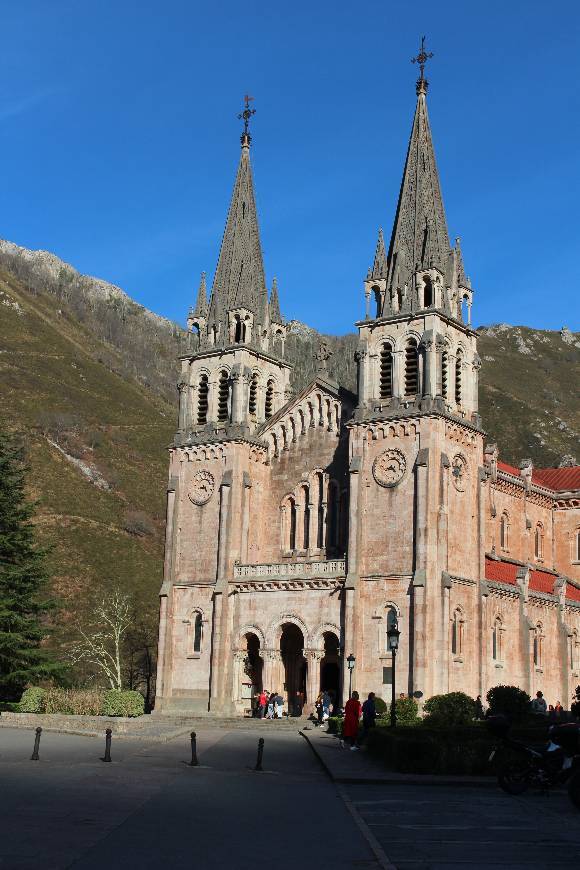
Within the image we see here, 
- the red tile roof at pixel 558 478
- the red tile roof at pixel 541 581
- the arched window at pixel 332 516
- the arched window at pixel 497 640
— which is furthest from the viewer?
the red tile roof at pixel 558 478

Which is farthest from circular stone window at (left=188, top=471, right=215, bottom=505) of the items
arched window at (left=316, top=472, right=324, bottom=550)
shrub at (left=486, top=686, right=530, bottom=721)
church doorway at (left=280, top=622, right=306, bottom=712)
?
shrub at (left=486, top=686, right=530, bottom=721)

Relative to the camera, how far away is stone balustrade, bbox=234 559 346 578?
2051 inches

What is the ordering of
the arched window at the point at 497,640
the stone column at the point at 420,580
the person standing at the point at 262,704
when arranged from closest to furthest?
the stone column at the point at 420,580 → the person standing at the point at 262,704 → the arched window at the point at 497,640

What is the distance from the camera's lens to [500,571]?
5769cm

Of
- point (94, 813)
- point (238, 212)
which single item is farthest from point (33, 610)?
point (94, 813)

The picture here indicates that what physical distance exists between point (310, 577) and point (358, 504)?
13.8ft

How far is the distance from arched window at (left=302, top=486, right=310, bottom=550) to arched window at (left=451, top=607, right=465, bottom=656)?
9.34m

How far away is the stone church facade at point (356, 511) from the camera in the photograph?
1984 inches

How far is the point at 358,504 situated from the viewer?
171ft

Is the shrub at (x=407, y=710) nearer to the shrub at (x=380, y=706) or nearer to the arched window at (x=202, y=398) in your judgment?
the shrub at (x=380, y=706)

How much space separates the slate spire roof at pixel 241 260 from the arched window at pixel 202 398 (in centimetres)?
282


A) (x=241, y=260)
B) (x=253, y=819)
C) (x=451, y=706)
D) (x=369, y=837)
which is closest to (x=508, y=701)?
(x=451, y=706)

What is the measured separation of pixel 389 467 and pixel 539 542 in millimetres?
19343

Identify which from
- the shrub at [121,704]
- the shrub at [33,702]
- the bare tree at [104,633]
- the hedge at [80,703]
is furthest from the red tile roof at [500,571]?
the bare tree at [104,633]
